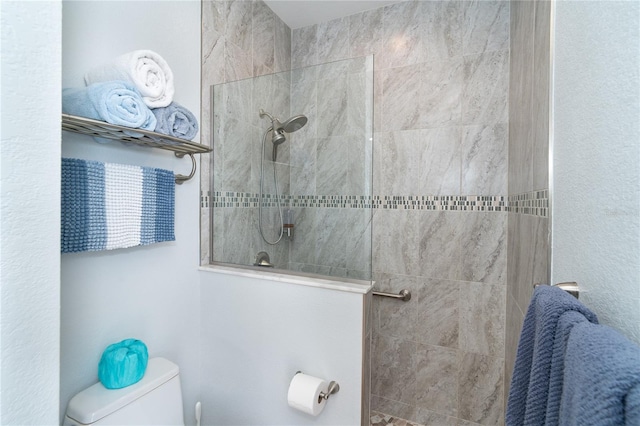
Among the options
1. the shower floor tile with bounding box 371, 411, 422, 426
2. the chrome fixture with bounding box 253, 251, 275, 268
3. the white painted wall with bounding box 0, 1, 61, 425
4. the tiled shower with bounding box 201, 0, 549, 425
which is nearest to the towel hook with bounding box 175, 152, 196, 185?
the tiled shower with bounding box 201, 0, 549, 425

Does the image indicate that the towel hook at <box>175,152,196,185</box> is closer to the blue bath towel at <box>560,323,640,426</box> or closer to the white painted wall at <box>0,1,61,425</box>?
the white painted wall at <box>0,1,61,425</box>

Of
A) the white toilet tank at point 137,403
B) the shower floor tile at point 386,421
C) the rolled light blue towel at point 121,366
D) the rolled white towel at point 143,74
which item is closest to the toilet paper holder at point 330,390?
the white toilet tank at point 137,403

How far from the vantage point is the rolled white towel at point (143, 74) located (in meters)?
0.96

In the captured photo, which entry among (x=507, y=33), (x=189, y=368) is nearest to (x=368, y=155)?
(x=507, y=33)

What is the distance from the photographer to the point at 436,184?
1.84 m

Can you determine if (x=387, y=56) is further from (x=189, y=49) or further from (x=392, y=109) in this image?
(x=189, y=49)

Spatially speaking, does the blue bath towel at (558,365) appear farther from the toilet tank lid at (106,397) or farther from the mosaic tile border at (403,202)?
the toilet tank lid at (106,397)

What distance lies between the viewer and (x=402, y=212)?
6.31 ft

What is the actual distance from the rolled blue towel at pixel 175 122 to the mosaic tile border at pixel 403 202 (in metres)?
0.45

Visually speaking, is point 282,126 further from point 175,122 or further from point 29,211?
point 29,211

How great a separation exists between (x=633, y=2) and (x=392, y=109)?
5.15 feet

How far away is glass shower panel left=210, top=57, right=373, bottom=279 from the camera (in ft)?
4.32

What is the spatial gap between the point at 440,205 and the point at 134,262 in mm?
1671

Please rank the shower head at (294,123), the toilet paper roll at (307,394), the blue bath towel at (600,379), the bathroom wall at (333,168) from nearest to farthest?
the blue bath towel at (600,379), the toilet paper roll at (307,394), the bathroom wall at (333,168), the shower head at (294,123)
